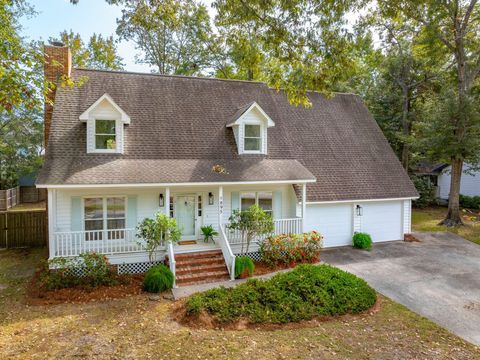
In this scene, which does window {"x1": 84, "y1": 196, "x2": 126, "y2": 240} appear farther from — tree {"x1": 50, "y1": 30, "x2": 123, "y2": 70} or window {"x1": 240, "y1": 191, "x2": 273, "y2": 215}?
tree {"x1": 50, "y1": 30, "x2": 123, "y2": 70}

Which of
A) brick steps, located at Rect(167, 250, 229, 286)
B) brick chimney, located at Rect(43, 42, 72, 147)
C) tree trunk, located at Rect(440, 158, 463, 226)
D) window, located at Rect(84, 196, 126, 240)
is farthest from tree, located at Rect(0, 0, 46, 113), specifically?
tree trunk, located at Rect(440, 158, 463, 226)

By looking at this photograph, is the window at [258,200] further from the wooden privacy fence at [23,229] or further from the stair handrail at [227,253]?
the wooden privacy fence at [23,229]

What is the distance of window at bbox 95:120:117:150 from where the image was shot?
13.3 m

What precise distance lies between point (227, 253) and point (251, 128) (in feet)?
21.2

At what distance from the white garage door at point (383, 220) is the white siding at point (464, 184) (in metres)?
17.0

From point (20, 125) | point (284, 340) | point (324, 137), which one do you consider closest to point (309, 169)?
point (324, 137)

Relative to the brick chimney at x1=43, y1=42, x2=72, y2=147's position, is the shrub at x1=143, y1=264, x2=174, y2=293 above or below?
below

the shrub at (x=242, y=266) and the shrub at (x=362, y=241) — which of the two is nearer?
the shrub at (x=242, y=266)

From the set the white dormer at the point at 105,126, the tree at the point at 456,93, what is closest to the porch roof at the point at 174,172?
the white dormer at the point at 105,126

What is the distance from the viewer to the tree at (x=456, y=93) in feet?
64.7

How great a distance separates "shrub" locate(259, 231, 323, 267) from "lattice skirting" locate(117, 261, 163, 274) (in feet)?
14.1

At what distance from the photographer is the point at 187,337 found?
7480 millimetres

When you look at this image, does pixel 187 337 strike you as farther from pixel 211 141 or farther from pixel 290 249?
pixel 211 141

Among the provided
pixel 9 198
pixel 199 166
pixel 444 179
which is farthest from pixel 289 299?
pixel 9 198
